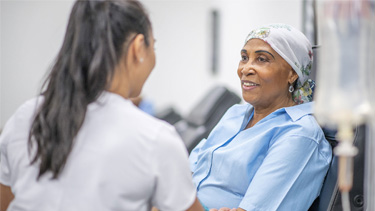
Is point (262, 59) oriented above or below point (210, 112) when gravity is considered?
above

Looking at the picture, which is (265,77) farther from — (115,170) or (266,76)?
(115,170)

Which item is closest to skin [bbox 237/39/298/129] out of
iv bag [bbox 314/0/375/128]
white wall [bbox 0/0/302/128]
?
iv bag [bbox 314/0/375/128]

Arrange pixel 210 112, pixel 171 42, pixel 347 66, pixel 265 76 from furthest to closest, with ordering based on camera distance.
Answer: pixel 171 42, pixel 210 112, pixel 265 76, pixel 347 66

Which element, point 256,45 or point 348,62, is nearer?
point 348,62

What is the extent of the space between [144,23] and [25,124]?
377mm

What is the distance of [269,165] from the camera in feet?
5.06

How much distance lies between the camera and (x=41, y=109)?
1060 mm

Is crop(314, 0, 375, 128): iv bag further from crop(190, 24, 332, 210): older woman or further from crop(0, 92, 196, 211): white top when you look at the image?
crop(190, 24, 332, 210): older woman

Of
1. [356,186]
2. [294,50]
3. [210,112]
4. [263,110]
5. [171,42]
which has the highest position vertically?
[294,50]

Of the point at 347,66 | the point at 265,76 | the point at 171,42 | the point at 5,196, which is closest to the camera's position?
the point at 347,66

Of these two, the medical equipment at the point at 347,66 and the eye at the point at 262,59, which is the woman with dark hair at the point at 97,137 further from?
the eye at the point at 262,59

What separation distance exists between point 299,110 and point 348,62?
0.86m

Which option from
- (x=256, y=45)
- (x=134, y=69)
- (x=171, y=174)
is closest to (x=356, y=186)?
(x=256, y=45)

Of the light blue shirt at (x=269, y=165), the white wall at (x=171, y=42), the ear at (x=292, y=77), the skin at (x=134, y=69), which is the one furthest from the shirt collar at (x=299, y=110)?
the white wall at (x=171, y=42)
